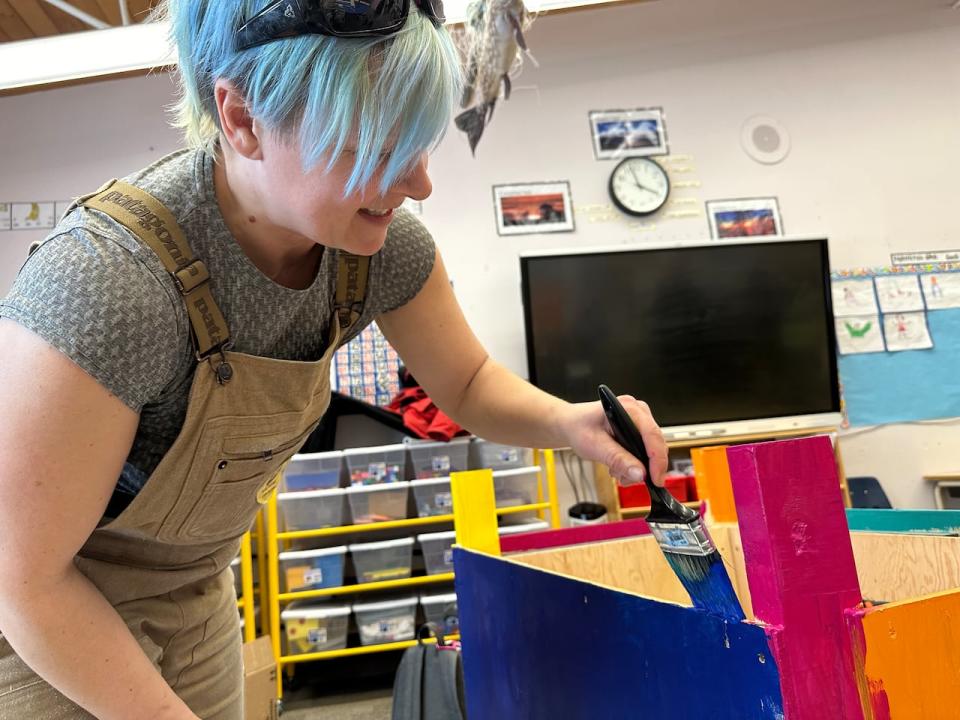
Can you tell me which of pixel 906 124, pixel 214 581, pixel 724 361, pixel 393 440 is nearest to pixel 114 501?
pixel 214 581

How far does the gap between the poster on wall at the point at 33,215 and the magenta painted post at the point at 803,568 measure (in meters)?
3.07

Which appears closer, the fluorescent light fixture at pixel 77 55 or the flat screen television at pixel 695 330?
the fluorescent light fixture at pixel 77 55

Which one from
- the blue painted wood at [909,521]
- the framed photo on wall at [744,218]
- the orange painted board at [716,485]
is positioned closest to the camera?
Answer: the blue painted wood at [909,521]

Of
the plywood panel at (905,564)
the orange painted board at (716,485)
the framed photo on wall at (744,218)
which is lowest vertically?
the plywood panel at (905,564)

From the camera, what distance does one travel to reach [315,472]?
212cm

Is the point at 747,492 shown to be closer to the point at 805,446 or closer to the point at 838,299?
the point at 805,446

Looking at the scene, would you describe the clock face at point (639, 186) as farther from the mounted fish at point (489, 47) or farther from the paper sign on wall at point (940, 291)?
the paper sign on wall at point (940, 291)

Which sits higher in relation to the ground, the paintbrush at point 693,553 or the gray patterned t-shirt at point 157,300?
the gray patterned t-shirt at point 157,300

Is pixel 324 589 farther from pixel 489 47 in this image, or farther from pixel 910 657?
pixel 910 657

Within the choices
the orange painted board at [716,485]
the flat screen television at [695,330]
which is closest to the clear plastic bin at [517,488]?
the flat screen television at [695,330]

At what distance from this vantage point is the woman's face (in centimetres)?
50

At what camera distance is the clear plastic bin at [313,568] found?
2082mm

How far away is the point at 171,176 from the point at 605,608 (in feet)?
1.78

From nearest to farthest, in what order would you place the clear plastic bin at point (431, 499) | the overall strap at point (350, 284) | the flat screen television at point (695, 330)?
the overall strap at point (350, 284) < the clear plastic bin at point (431, 499) < the flat screen television at point (695, 330)
